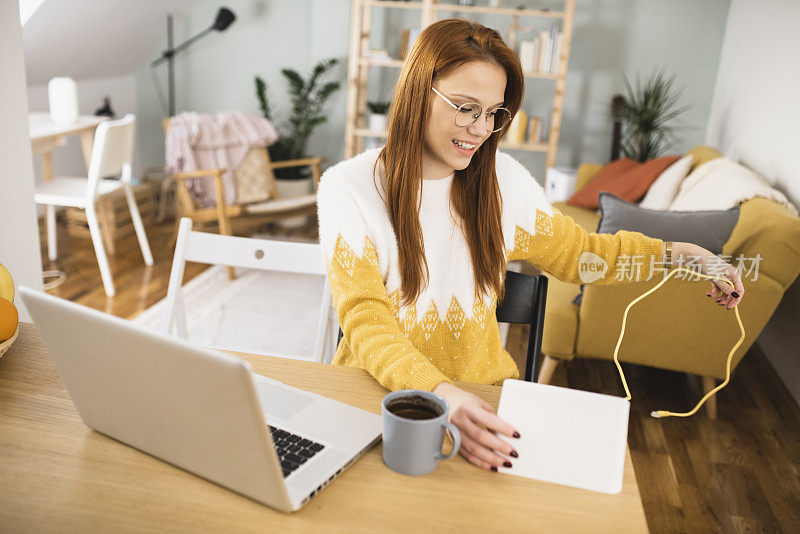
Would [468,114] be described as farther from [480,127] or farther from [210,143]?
Result: [210,143]

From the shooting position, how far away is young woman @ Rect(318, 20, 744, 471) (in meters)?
1.12

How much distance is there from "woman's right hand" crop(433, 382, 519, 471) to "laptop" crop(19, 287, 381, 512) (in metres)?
0.11

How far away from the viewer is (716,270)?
1.23 m

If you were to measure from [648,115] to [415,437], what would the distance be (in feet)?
12.6

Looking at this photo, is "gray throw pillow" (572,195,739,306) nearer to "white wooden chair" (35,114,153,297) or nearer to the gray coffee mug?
the gray coffee mug

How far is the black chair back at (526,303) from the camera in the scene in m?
1.33

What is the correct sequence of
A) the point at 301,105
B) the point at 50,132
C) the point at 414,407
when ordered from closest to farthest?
the point at 414,407 → the point at 50,132 → the point at 301,105

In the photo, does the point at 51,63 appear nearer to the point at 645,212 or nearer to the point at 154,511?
the point at 645,212

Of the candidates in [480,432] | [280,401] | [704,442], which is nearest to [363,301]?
[280,401]

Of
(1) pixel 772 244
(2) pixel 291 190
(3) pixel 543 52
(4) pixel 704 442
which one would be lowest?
(4) pixel 704 442

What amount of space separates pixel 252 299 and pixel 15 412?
2.43 meters

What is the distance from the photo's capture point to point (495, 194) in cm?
128

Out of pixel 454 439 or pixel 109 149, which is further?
pixel 109 149

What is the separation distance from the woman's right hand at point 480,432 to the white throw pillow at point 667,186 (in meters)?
2.69
